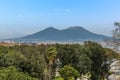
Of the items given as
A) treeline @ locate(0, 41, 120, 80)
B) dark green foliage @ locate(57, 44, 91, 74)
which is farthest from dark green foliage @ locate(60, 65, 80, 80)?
dark green foliage @ locate(57, 44, 91, 74)

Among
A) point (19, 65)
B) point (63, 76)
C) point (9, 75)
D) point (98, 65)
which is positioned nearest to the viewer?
point (9, 75)

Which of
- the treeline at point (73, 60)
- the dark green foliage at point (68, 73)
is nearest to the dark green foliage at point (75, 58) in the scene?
the treeline at point (73, 60)

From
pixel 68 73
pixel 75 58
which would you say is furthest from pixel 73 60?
pixel 68 73

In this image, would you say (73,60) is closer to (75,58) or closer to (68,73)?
(75,58)

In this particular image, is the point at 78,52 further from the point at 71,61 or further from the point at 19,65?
the point at 19,65

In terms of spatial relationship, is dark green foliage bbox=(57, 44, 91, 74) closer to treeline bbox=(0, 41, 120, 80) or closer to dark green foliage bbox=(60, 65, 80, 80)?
treeline bbox=(0, 41, 120, 80)

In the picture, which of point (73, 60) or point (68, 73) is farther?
point (73, 60)

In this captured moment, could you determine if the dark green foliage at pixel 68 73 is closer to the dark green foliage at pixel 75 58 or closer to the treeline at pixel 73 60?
the treeline at pixel 73 60

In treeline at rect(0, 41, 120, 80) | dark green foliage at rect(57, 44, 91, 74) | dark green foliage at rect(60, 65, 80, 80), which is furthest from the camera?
dark green foliage at rect(57, 44, 91, 74)

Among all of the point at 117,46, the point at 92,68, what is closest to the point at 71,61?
the point at 92,68

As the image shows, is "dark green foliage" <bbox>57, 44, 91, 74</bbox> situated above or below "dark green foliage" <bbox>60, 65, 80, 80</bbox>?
above

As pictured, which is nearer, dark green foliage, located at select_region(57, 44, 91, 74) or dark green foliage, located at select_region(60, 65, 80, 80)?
dark green foliage, located at select_region(60, 65, 80, 80)
